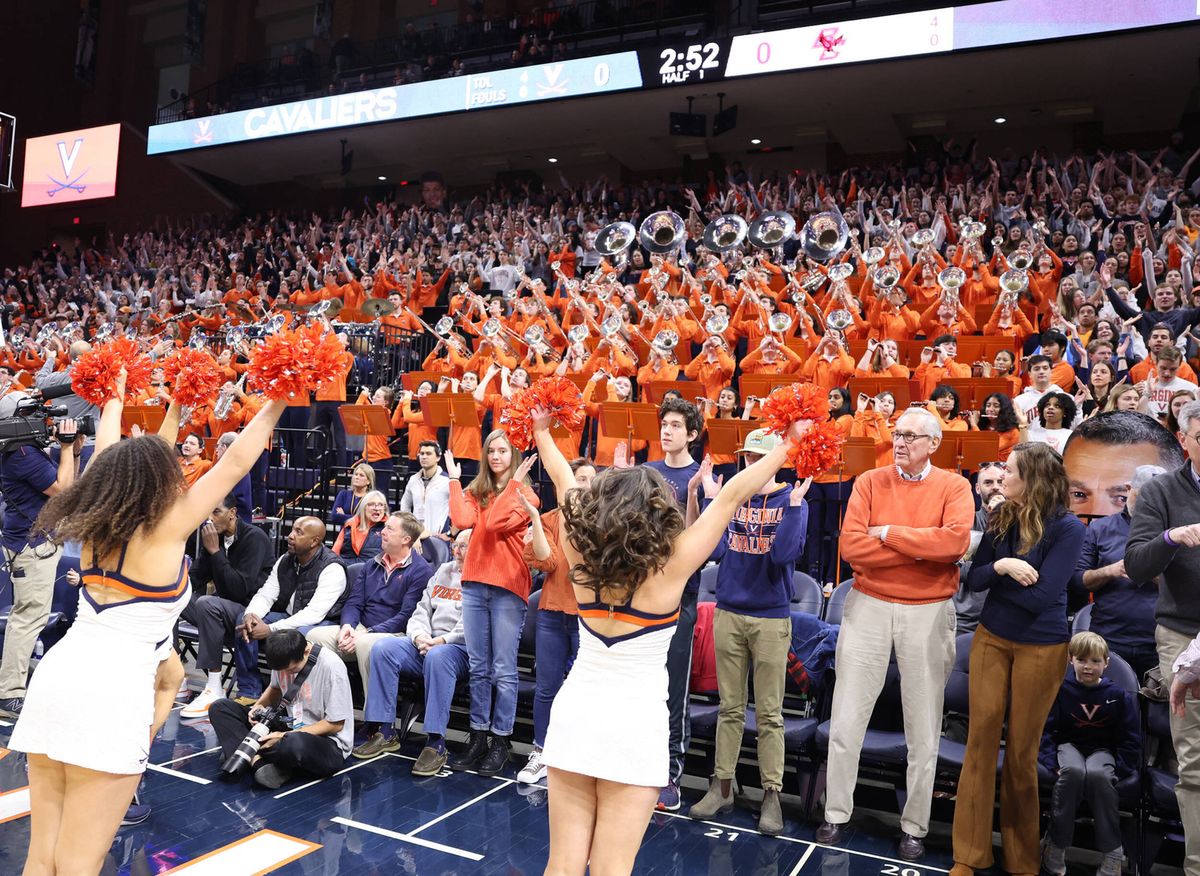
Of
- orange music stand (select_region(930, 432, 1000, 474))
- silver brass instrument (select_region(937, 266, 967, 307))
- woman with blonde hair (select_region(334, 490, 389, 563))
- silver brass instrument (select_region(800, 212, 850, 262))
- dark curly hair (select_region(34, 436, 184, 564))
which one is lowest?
woman with blonde hair (select_region(334, 490, 389, 563))

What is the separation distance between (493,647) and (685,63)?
12783mm

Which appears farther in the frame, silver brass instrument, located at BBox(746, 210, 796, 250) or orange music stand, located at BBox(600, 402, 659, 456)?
silver brass instrument, located at BBox(746, 210, 796, 250)

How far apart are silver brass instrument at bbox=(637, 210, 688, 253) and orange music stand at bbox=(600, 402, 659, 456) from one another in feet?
19.2

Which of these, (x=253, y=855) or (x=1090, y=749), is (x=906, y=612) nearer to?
(x=1090, y=749)

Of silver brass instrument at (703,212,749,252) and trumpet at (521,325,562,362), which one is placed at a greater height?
silver brass instrument at (703,212,749,252)

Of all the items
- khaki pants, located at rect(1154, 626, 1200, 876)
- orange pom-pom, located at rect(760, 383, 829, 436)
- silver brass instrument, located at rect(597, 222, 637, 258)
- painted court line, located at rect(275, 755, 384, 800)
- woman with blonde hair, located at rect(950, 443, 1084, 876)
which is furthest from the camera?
silver brass instrument, located at rect(597, 222, 637, 258)

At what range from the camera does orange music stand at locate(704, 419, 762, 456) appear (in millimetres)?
7828

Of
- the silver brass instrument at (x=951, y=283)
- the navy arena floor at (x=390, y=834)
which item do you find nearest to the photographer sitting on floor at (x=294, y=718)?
the navy arena floor at (x=390, y=834)

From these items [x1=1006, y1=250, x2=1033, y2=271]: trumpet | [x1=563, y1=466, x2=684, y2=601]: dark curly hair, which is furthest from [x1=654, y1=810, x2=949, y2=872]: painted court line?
[x1=1006, y1=250, x2=1033, y2=271]: trumpet

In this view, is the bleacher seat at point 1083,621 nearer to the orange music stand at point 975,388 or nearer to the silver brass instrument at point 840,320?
the orange music stand at point 975,388

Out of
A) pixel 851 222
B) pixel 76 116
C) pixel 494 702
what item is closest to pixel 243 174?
pixel 76 116

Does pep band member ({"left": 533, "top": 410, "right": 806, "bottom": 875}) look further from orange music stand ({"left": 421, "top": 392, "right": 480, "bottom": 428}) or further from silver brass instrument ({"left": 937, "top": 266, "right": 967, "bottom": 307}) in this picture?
silver brass instrument ({"left": 937, "top": 266, "right": 967, "bottom": 307})

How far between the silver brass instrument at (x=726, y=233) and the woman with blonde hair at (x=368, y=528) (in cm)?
757

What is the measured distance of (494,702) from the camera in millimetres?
5711
